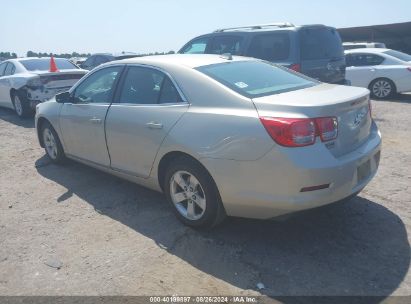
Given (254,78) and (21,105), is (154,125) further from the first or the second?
(21,105)

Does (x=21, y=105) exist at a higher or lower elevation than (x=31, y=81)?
lower

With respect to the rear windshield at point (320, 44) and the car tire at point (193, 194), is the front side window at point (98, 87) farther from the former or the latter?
the rear windshield at point (320, 44)

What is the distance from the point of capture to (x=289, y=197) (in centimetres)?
304

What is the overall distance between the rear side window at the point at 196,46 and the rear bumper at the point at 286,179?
232 inches

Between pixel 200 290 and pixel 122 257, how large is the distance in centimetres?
84

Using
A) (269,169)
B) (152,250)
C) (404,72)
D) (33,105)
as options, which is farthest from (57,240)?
(404,72)

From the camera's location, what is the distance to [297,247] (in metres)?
3.41

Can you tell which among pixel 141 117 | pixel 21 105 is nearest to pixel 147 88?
pixel 141 117

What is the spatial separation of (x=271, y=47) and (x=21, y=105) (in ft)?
19.2

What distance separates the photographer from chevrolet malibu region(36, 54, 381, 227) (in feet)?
9.91

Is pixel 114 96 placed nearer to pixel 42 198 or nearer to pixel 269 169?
pixel 42 198

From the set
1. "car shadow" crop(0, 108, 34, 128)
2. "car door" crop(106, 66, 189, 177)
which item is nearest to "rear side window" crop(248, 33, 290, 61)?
"car door" crop(106, 66, 189, 177)

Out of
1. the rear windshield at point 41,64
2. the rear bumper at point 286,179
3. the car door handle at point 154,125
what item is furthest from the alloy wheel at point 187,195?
the rear windshield at point 41,64

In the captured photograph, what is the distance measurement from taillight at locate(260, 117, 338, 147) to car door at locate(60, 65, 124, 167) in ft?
7.22
